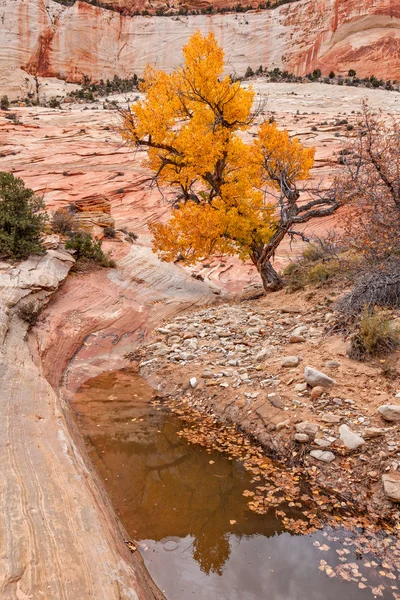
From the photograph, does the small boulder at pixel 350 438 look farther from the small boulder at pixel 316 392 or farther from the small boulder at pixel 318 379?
the small boulder at pixel 318 379

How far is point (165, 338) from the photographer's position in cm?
988

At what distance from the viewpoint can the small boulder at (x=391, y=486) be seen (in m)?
4.19

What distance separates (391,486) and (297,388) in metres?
2.11

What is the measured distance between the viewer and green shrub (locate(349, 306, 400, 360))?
6332mm

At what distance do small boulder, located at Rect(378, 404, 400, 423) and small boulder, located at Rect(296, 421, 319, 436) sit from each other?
0.82 m

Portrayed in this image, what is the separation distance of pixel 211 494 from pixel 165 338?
5.35 meters

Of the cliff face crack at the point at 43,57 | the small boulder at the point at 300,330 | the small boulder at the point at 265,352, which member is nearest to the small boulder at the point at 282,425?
the small boulder at the point at 265,352

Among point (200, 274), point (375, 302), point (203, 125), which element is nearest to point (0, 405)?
point (375, 302)

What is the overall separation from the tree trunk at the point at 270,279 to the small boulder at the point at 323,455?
8.03 m

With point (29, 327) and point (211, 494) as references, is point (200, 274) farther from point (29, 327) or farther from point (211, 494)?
point (211, 494)

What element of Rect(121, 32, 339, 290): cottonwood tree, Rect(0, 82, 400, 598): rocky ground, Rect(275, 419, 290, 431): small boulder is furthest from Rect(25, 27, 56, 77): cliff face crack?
Rect(275, 419, 290, 431): small boulder

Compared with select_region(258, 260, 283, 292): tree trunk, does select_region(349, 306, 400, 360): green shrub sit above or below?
above

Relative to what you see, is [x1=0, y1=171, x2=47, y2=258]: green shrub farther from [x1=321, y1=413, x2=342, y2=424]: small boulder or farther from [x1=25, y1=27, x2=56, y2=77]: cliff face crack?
[x1=25, y1=27, x2=56, y2=77]: cliff face crack

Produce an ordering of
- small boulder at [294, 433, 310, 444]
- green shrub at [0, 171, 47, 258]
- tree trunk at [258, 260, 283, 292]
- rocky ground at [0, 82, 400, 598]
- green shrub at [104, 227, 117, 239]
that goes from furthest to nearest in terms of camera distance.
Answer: green shrub at [104, 227, 117, 239] < tree trunk at [258, 260, 283, 292] < green shrub at [0, 171, 47, 258] < small boulder at [294, 433, 310, 444] < rocky ground at [0, 82, 400, 598]
